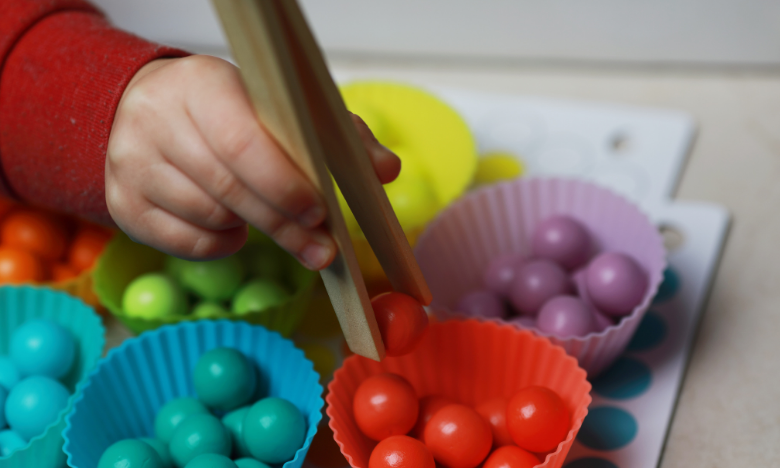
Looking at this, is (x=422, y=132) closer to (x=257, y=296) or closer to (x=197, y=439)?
(x=257, y=296)

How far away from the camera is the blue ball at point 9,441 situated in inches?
26.1

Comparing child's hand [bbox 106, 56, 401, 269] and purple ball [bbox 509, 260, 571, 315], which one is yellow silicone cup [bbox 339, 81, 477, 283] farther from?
child's hand [bbox 106, 56, 401, 269]

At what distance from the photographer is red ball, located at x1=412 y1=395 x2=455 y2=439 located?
25.3 inches

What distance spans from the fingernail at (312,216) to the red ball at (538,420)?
0.25 metres

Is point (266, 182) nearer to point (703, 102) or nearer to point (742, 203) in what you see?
point (742, 203)

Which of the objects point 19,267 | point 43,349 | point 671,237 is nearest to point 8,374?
point 43,349

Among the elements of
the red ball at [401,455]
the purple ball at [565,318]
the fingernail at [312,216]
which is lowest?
the red ball at [401,455]

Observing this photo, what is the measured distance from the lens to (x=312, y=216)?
1.53 ft

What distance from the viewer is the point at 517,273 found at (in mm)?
792

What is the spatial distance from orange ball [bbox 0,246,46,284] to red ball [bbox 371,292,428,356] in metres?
0.49

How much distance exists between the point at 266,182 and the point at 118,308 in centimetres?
39

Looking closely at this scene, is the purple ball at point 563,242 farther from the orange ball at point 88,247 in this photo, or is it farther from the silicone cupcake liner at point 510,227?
the orange ball at point 88,247

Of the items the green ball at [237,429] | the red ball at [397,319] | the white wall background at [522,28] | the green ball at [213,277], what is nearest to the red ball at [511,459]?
the red ball at [397,319]

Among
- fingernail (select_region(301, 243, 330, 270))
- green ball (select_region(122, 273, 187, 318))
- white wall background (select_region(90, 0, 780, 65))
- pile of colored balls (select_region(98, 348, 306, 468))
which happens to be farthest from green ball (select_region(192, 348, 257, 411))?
white wall background (select_region(90, 0, 780, 65))
